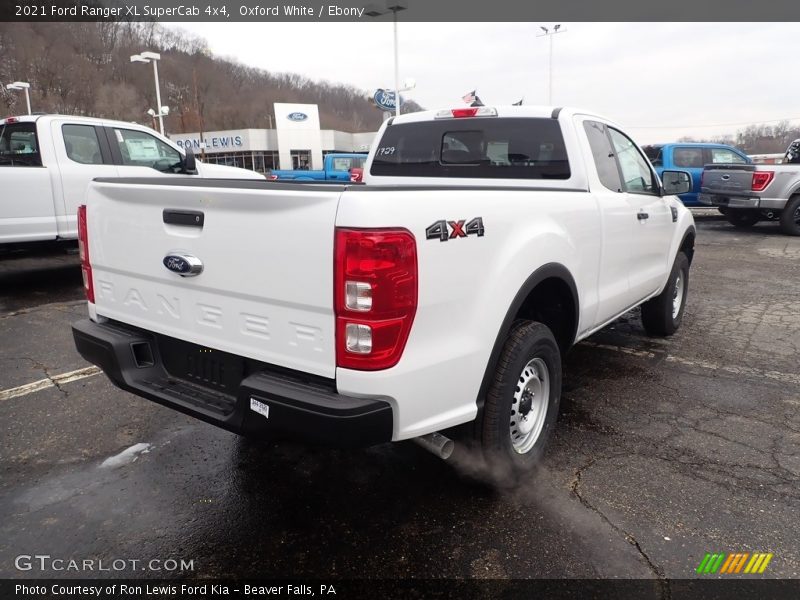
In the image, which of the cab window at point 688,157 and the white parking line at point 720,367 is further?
the cab window at point 688,157

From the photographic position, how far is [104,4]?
68.6m

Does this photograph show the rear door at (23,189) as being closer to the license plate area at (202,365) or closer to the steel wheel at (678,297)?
the license plate area at (202,365)

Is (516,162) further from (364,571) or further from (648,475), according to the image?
(364,571)

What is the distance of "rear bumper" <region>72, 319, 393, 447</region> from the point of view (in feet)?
6.67

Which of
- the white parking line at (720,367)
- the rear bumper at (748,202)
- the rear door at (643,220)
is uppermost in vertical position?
the rear door at (643,220)

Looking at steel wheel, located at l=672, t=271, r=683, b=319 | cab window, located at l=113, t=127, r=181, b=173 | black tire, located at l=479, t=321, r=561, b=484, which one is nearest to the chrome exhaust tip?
black tire, located at l=479, t=321, r=561, b=484

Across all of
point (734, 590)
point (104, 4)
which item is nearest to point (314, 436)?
point (734, 590)

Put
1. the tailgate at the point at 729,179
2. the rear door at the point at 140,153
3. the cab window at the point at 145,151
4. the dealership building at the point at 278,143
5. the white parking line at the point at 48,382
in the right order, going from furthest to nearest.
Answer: the dealership building at the point at 278,143, the tailgate at the point at 729,179, the cab window at the point at 145,151, the rear door at the point at 140,153, the white parking line at the point at 48,382

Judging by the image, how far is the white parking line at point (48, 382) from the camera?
403 centimetres

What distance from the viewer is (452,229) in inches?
86.0

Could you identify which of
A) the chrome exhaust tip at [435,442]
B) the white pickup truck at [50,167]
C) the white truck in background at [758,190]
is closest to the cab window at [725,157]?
the white truck in background at [758,190]

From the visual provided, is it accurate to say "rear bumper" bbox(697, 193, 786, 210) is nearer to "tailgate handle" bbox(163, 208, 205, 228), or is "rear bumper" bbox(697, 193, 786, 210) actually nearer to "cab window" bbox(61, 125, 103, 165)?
"cab window" bbox(61, 125, 103, 165)

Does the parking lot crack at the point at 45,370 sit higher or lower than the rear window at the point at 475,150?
lower

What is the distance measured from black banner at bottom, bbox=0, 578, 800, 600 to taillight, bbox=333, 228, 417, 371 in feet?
2.93
